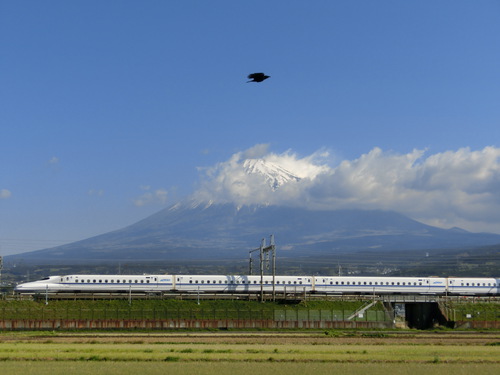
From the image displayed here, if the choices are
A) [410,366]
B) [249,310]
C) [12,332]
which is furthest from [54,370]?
[249,310]

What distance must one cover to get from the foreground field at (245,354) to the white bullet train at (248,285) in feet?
81.4

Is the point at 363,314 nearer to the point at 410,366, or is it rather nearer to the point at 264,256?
the point at 264,256

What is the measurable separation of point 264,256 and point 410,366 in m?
49.4

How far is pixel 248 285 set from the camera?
88562mm

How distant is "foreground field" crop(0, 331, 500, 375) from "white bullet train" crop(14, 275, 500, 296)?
2482cm

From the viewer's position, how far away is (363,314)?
250 ft

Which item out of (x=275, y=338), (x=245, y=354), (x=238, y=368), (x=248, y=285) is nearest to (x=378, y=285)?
(x=248, y=285)

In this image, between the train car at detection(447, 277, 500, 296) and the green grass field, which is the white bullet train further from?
the green grass field

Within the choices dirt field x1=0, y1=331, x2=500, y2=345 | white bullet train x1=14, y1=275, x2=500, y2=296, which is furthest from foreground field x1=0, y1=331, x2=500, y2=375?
white bullet train x1=14, y1=275, x2=500, y2=296

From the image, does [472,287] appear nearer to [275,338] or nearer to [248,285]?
[248,285]

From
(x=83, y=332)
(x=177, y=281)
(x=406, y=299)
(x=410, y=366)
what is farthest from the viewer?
(x=177, y=281)

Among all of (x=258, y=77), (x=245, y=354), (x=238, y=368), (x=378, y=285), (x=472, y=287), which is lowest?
(x=238, y=368)

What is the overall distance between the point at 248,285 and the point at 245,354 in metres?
43.8

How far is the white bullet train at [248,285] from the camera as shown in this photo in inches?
3351
